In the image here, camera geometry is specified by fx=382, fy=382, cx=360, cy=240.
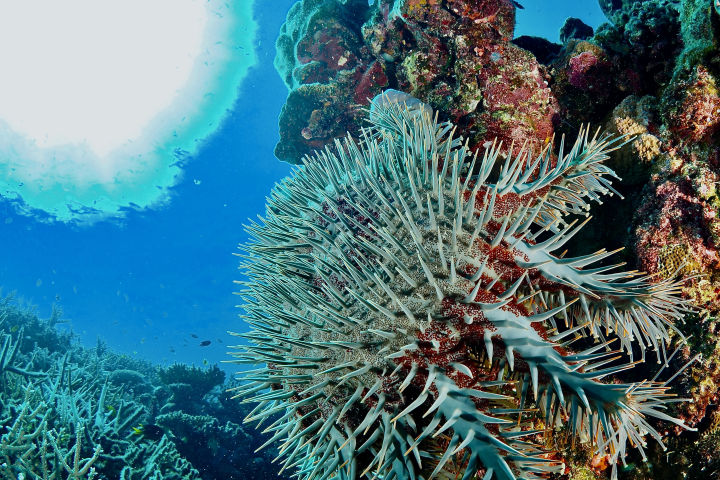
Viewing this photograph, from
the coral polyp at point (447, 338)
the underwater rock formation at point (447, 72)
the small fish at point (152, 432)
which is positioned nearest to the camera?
the coral polyp at point (447, 338)

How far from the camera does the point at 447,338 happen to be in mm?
2004

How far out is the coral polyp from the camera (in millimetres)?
1847

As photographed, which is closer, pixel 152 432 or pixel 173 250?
pixel 152 432

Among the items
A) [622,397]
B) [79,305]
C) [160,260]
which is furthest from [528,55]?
[79,305]

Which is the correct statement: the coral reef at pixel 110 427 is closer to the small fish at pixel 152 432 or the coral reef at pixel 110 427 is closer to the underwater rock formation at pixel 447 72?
the small fish at pixel 152 432

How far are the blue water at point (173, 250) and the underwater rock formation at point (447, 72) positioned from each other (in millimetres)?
28894

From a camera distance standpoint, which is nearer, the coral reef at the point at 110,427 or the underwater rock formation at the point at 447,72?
the underwater rock formation at the point at 447,72

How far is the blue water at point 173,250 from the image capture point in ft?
145

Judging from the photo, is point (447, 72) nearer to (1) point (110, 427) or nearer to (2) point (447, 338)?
(2) point (447, 338)

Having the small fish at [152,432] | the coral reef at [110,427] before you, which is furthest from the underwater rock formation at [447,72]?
the small fish at [152,432]

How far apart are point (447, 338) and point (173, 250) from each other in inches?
2632

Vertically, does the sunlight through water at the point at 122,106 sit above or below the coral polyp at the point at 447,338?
above

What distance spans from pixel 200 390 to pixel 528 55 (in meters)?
12.5

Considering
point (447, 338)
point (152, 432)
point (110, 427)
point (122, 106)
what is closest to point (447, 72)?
point (447, 338)
